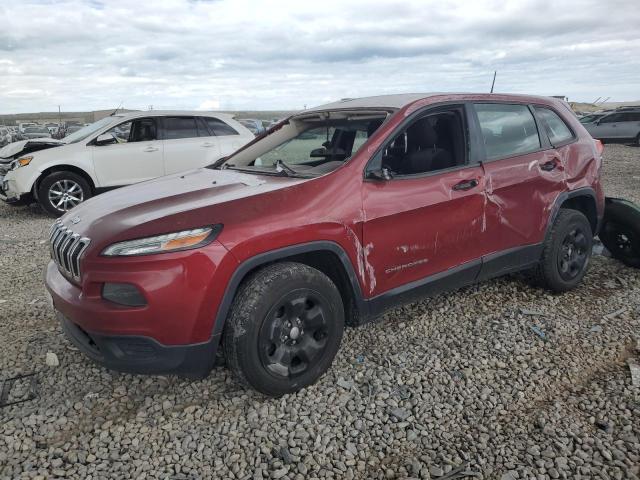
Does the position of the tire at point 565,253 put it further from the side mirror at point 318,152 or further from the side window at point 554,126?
the side mirror at point 318,152

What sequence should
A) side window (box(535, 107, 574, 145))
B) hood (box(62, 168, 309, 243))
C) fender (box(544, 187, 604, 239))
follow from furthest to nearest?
side window (box(535, 107, 574, 145))
fender (box(544, 187, 604, 239))
hood (box(62, 168, 309, 243))

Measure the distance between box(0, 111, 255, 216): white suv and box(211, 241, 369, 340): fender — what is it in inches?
242

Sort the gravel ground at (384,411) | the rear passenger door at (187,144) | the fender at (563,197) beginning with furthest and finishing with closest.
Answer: the rear passenger door at (187,144) < the fender at (563,197) < the gravel ground at (384,411)

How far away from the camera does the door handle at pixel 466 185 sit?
3352mm

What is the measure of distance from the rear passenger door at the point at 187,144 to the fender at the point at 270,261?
6.13 metres

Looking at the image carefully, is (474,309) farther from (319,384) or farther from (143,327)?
(143,327)

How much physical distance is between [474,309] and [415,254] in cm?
115

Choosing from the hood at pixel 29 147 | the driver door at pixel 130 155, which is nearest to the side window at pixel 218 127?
the driver door at pixel 130 155

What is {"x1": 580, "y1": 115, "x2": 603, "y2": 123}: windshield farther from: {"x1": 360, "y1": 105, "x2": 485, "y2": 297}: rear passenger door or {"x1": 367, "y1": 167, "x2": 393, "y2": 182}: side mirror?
{"x1": 367, "y1": 167, "x2": 393, "y2": 182}: side mirror

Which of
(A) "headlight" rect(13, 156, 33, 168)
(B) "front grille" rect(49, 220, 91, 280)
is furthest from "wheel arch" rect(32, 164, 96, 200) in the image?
(B) "front grille" rect(49, 220, 91, 280)

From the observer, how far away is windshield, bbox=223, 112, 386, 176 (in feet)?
10.8

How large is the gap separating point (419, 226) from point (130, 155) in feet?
21.0

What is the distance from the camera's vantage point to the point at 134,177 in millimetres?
8227

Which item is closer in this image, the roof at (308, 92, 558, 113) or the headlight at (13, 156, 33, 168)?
the roof at (308, 92, 558, 113)
